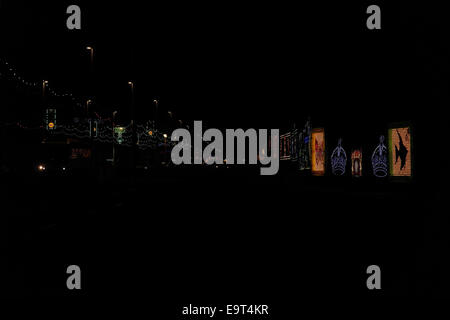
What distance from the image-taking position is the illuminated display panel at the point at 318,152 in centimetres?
3719

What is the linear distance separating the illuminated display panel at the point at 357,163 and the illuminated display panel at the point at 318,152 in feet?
17.7

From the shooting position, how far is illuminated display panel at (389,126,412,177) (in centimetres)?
2523

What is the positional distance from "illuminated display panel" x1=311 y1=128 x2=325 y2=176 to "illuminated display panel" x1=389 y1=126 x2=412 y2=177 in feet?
33.7

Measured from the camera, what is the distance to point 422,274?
697 cm

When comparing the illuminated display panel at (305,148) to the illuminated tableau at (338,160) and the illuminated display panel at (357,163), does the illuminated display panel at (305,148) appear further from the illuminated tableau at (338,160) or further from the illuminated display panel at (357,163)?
the illuminated display panel at (357,163)

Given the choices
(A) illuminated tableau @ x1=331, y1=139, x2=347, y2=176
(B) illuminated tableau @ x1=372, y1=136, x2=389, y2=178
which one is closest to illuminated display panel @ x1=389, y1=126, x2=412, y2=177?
(B) illuminated tableau @ x1=372, y1=136, x2=389, y2=178

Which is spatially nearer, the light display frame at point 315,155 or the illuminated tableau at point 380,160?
the illuminated tableau at point 380,160

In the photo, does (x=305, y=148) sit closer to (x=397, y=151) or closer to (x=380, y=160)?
(x=380, y=160)

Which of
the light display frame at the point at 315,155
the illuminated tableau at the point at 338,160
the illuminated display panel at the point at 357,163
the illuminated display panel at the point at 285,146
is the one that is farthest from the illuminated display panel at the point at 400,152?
the illuminated display panel at the point at 285,146

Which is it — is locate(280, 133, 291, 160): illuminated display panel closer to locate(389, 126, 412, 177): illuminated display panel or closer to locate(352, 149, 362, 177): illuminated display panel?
locate(352, 149, 362, 177): illuminated display panel

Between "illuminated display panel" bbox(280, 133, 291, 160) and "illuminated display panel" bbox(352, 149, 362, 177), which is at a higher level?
"illuminated display panel" bbox(280, 133, 291, 160)
